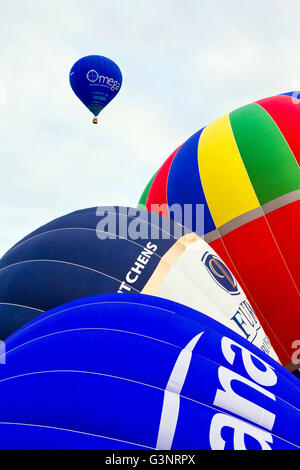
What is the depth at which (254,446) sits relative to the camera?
3178 mm

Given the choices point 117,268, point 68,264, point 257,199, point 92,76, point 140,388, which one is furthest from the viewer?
point 92,76

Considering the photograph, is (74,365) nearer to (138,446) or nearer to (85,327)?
(85,327)

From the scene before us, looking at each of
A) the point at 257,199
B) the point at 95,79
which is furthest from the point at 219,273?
the point at 95,79

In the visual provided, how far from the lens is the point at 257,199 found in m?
7.96

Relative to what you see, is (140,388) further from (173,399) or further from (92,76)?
(92,76)

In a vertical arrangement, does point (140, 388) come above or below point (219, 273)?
below

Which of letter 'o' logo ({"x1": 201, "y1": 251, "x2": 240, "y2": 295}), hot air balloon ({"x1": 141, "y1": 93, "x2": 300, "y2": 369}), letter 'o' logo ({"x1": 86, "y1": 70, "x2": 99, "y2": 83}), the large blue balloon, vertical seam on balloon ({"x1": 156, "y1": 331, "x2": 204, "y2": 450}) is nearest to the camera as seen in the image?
vertical seam on balloon ({"x1": 156, "y1": 331, "x2": 204, "y2": 450})

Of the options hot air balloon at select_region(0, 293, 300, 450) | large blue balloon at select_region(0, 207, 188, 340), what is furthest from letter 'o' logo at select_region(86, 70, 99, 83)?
hot air balloon at select_region(0, 293, 300, 450)

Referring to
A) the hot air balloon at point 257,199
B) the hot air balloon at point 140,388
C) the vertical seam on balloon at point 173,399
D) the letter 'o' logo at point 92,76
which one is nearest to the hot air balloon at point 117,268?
the hot air balloon at point 140,388

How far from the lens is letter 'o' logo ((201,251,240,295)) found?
19.4ft

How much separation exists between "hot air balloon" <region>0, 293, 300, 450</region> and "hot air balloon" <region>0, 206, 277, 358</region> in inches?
58.0

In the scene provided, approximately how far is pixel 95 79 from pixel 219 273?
37.5 ft

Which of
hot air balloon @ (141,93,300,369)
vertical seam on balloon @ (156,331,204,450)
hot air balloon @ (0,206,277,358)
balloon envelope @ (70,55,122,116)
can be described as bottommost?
vertical seam on balloon @ (156,331,204,450)

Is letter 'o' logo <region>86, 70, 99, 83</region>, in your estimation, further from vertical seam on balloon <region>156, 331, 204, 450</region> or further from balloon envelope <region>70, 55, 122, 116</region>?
vertical seam on balloon <region>156, 331, 204, 450</region>
